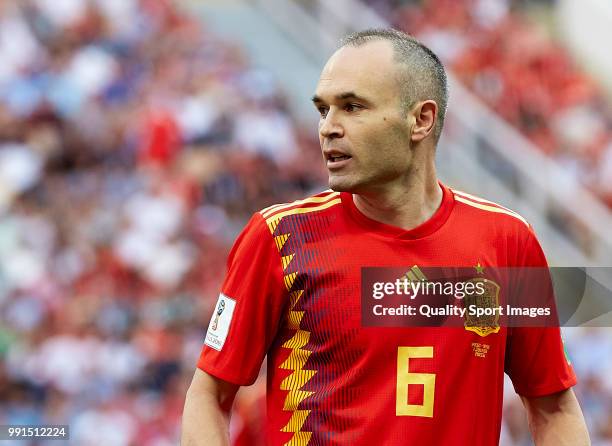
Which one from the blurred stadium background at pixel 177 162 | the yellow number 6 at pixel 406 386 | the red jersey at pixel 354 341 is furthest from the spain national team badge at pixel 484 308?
the blurred stadium background at pixel 177 162

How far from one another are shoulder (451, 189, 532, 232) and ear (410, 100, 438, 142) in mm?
249

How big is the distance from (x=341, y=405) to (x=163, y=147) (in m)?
7.40

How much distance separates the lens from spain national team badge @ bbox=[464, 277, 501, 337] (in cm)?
356

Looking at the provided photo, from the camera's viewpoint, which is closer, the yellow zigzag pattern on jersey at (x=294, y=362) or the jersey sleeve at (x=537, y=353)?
the yellow zigzag pattern on jersey at (x=294, y=362)

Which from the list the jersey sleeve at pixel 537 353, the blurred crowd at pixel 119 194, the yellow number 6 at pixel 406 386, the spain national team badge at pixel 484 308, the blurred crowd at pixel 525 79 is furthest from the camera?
the blurred crowd at pixel 525 79

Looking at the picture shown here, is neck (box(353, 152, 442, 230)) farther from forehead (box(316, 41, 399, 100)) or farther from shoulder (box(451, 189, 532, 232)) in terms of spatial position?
forehead (box(316, 41, 399, 100))

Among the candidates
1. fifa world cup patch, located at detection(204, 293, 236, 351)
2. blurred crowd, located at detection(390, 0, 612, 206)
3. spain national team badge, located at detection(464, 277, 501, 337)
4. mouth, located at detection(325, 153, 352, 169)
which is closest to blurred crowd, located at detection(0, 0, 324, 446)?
blurred crowd, located at detection(390, 0, 612, 206)

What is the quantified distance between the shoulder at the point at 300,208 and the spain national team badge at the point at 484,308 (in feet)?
1.53

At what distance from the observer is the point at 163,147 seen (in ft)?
35.0

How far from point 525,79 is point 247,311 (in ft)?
29.7

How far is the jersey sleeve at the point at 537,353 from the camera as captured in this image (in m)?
3.68

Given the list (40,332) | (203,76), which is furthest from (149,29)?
(40,332)

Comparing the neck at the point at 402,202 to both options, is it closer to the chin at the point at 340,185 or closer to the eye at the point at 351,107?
the chin at the point at 340,185

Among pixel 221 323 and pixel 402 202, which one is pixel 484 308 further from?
pixel 221 323
